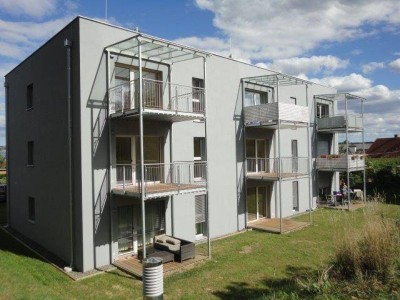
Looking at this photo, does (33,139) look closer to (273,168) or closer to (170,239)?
(170,239)

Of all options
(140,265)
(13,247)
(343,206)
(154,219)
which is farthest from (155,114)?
(343,206)

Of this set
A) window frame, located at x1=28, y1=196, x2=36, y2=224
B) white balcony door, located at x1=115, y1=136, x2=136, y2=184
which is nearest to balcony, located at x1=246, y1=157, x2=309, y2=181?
white balcony door, located at x1=115, y1=136, x2=136, y2=184

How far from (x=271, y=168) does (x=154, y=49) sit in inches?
399

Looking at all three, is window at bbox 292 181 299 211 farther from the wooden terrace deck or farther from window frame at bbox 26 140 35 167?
window frame at bbox 26 140 35 167

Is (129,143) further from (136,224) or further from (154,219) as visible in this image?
(154,219)

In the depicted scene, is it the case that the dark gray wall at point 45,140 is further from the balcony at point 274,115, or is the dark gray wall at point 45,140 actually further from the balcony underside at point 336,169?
the balcony underside at point 336,169

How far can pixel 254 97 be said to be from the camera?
59.9ft

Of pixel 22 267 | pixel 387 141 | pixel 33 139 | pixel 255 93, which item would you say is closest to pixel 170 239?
pixel 22 267

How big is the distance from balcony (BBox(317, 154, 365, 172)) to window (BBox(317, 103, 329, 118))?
3.09 m

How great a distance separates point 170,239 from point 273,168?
877 centimetres

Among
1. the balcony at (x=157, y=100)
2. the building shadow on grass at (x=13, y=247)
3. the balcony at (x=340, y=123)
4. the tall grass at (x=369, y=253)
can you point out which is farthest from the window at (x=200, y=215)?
the balcony at (x=340, y=123)

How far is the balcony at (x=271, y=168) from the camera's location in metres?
16.4

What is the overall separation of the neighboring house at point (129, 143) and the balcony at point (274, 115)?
0.06 m

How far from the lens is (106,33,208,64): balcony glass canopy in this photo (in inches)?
406
